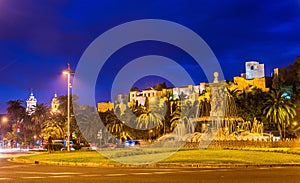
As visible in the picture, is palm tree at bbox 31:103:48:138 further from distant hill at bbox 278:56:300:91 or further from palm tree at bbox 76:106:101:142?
distant hill at bbox 278:56:300:91

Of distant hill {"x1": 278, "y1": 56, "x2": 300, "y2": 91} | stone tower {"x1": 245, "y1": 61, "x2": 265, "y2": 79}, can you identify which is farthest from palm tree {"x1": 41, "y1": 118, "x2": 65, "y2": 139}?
stone tower {"x1": 245, "y1": 61, "x2": 265, "y2": 79}

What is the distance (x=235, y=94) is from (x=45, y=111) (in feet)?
140

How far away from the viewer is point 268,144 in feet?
131

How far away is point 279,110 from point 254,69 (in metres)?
67.9

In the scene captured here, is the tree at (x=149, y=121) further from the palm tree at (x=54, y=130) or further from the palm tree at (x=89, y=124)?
the palm tree at (x=54, y=130)

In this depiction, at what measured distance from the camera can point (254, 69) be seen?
467 feet

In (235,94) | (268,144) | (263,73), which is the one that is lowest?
(268,144)

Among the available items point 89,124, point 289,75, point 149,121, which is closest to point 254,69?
point 289,75

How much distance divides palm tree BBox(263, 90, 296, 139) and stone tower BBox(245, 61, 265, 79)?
207ft

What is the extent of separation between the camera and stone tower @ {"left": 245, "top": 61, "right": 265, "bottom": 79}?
141250 millimetres

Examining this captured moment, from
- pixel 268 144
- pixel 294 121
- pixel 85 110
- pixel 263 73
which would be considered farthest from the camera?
pixel 263 73

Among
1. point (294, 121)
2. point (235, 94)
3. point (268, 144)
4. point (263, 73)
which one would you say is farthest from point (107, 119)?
point (263, 73)

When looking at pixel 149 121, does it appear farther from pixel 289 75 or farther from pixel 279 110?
pixel 289 75

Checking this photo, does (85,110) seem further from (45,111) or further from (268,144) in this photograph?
(268,144)
